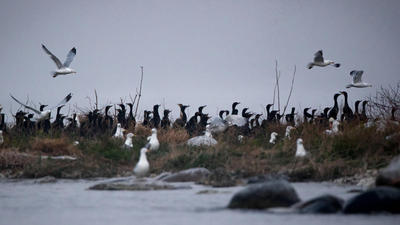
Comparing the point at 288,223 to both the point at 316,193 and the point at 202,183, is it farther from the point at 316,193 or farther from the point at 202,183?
the point at 202,183

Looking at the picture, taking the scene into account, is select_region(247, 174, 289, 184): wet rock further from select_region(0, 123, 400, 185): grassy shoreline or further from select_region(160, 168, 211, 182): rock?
select_region(160, 168, 211, 182): rock

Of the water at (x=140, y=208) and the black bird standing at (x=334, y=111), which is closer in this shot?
the water at (x=140, y=208)

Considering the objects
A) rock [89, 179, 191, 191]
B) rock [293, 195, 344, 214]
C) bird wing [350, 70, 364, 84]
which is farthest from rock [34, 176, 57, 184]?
bird wing [350, 70, 364, 84]

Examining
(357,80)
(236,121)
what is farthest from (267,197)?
(357,80)

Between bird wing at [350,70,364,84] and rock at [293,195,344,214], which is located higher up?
bird wing at [350,70,364,84]

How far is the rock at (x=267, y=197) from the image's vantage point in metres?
9.89

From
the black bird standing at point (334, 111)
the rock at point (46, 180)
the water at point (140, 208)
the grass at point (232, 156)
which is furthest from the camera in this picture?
the black bird standing at point (334, 111)

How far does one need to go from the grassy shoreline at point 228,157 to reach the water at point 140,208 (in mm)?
1096

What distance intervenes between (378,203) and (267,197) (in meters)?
1.60

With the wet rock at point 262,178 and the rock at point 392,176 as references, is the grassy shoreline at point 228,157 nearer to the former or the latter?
the wet rock at point 262,178

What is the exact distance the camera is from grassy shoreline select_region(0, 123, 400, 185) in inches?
549

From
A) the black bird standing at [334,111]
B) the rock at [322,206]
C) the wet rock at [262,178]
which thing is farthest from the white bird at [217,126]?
the rock at [322,206]

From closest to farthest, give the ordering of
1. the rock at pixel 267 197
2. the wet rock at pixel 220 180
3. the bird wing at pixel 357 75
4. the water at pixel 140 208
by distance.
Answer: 1. the water at pixel 140 208
2. the rock at pixel 267 197
3. the wet rock at pixel 220 180
4. the bird wing at pixel 357 75

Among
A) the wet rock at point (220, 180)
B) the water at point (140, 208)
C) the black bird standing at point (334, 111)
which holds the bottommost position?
the water at point (140, 208)
